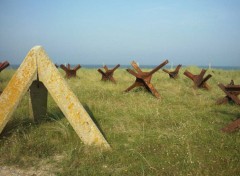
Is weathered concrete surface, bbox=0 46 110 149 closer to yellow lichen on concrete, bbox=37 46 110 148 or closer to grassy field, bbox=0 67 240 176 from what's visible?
yellow lichen on concrete, bbox=37 46 110 148

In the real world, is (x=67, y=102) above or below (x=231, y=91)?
Result: above

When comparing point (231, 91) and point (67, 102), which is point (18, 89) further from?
point (231, 91)

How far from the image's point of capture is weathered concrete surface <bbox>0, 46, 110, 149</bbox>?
4.00m

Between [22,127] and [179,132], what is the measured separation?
274 centimetres

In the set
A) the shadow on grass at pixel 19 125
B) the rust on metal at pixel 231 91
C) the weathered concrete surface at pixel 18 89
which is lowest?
the shadow on grass at pixel 19 125

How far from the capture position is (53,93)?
13.3 feet

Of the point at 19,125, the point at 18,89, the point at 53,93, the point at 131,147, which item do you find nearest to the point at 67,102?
the point at 53,93

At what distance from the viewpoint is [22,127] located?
4.60 metres

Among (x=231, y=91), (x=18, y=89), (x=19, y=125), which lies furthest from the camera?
(x=231, y=91)

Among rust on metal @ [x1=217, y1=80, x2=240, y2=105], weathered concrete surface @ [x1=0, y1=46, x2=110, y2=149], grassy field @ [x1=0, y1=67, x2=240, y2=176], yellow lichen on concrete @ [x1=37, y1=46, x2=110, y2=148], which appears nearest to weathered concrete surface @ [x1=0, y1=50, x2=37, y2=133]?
weathered concrete surface @ [x1=0, y1=46, x2=110, y2=149]

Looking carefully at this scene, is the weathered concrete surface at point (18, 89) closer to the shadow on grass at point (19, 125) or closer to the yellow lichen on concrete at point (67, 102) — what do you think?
the yellow lichen on concrete at point (67, 102)

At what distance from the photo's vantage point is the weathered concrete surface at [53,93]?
400 centimetres

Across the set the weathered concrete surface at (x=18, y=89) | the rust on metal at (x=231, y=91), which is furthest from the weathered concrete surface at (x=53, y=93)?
the rust on metal at (x=231, y=91)

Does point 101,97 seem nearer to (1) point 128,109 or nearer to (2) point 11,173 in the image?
(1) point 128,109
